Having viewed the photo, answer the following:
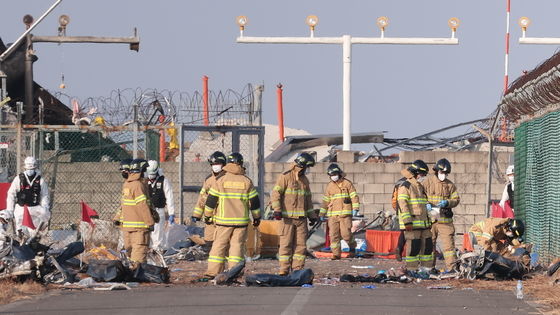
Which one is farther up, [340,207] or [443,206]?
[443,206]

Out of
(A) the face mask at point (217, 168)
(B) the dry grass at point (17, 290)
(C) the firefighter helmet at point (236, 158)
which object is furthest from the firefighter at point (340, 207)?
(B) the dry grass at point (17, 290)

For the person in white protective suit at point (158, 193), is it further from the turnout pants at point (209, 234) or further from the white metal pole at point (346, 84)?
the white metal pole at point (346, 84)

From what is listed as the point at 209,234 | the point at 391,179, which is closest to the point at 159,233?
the point at 209,234

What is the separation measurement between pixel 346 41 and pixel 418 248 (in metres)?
14.2

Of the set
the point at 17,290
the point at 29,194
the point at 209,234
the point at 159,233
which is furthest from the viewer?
the point at 159,233

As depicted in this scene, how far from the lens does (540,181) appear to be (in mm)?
19172

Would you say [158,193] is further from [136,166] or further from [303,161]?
[136,166]

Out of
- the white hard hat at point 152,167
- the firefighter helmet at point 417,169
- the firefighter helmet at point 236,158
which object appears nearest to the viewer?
the firefighter helmet at point 236,158

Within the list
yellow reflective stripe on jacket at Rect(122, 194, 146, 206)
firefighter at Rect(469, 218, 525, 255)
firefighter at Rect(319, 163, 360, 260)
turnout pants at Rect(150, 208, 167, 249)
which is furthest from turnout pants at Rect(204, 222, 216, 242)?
firefighter at Rect(469, 218, 525, 255)

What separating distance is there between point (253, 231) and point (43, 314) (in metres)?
10.2

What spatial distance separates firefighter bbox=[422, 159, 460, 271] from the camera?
60.2 feet

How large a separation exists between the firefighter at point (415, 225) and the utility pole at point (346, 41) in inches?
499

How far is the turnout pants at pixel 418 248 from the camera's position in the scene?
1798 cm

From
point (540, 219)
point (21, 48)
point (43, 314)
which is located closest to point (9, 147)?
point (21, 48)
